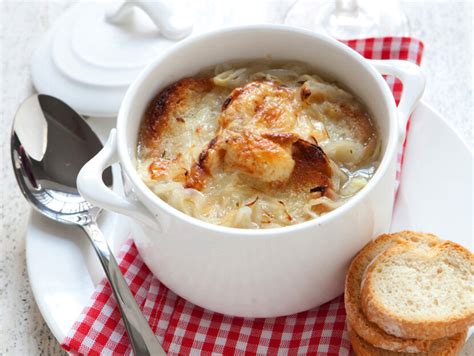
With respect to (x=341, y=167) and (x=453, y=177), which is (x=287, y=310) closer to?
(x=341, y=167)

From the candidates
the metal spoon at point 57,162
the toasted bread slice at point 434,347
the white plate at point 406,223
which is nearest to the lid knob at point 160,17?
the metal spoon at point 57,162

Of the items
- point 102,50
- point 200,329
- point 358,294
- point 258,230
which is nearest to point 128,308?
point 200,329

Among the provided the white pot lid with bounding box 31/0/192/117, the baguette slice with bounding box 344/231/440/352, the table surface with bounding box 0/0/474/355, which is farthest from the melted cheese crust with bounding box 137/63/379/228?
the table surface with bounding box 0/0/474/355

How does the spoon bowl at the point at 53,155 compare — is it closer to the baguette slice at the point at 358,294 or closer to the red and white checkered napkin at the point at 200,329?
the red and white checkered napkin at the point at 200,329

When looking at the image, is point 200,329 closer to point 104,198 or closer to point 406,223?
point 104,198

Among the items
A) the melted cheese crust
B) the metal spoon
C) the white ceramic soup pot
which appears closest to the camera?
the white ceramic soup pot

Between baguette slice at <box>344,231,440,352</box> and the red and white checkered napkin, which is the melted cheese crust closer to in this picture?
baguette slice at <box>344,231,440,352</box>
